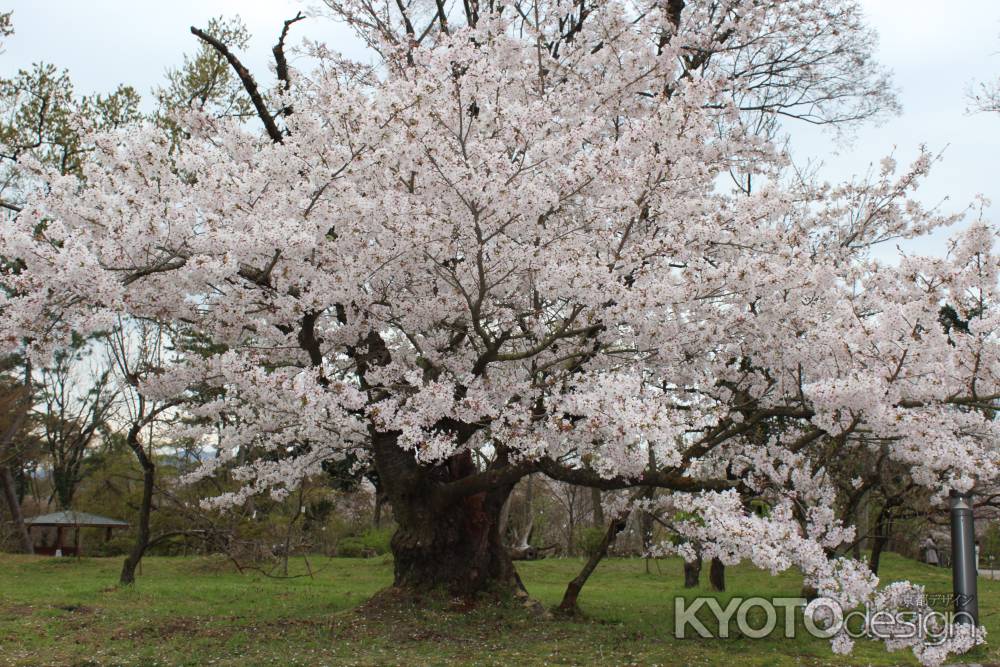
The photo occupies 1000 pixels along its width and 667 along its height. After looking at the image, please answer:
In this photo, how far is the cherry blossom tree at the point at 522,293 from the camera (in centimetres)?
627

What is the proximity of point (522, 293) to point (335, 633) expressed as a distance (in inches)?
156

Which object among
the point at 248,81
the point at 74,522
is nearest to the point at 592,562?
the point at 248,81

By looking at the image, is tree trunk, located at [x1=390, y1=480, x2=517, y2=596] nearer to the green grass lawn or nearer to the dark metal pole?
the green grass lawn

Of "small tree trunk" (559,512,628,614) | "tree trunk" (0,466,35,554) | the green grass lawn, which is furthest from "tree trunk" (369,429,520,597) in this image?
"tree trunk" (0,466,35,554)

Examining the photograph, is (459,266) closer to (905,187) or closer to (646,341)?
(646,341)

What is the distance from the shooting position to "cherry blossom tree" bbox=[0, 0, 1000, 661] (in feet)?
20.6

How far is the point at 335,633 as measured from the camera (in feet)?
27.0

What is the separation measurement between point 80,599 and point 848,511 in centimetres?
959

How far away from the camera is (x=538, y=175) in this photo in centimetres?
695

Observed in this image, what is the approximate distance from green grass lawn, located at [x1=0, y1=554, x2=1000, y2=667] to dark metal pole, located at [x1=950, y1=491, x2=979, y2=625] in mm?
1009

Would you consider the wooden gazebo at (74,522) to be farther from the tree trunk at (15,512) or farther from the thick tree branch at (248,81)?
the thick tree branch at (248,81)

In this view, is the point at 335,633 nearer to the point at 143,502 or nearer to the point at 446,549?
the point at 446,549

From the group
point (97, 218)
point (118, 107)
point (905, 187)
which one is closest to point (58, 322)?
point (97, 218)

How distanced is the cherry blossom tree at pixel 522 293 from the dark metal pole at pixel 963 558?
328 mm
